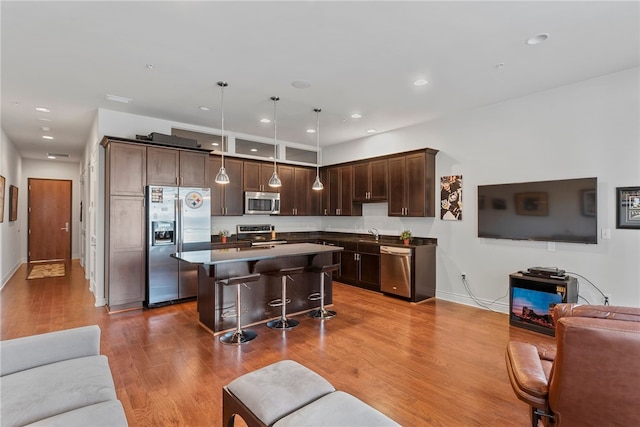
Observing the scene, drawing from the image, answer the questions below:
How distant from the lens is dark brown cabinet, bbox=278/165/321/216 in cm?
710

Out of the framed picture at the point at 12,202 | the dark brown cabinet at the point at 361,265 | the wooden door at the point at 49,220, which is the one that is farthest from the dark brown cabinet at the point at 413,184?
the wooden door at the point at 49,220

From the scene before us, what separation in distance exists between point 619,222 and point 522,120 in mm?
1718

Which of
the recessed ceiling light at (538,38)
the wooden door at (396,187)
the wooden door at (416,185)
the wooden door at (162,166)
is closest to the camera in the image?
the recessed ceiling light at (538,38)

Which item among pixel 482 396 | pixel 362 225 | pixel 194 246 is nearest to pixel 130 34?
pixel 194 246

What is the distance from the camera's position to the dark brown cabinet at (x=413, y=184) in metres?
5.45

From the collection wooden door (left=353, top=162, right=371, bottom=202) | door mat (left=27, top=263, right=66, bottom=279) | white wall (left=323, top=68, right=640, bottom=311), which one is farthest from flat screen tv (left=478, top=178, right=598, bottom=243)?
door mat (left=27, top=263, right=66, bottom=279)

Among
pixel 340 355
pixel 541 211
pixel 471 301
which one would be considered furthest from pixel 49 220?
pixel 541 211

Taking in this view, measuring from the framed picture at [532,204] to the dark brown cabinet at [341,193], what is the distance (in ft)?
10.2

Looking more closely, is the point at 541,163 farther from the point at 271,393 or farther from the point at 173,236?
the point at 173,236

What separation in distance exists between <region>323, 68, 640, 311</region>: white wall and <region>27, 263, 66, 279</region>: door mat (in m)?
7.73

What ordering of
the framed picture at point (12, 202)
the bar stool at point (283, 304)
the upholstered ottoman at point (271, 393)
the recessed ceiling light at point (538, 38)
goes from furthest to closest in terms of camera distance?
the framed picture at point (12, 202)
the bar stool at point (283, 304)
the recessed ceiling light at point (538, 38)
the upholstered ottoman at point (271, 393)

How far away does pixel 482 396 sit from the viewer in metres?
2.55

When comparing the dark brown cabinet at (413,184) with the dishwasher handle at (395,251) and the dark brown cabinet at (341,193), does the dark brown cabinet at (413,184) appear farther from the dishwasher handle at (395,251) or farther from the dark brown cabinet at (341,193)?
the dark brown cabinet at (341,193)

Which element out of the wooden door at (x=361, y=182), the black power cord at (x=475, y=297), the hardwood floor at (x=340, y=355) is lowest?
the hardwood floor at (x=340, y=355)
